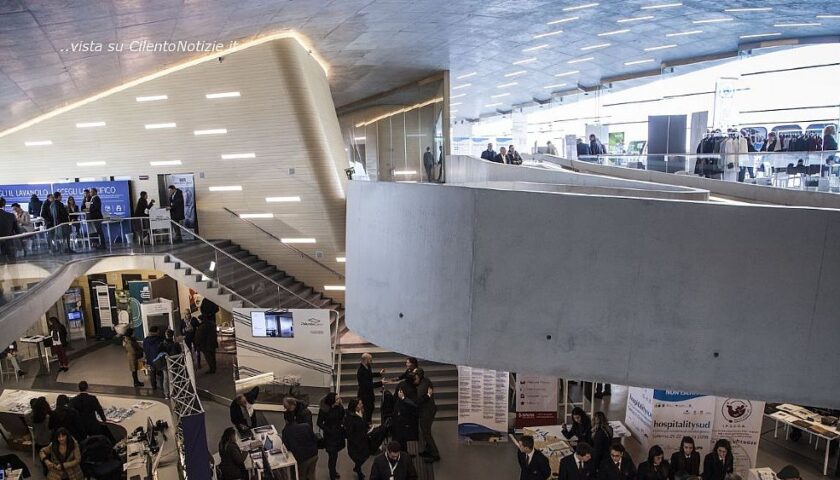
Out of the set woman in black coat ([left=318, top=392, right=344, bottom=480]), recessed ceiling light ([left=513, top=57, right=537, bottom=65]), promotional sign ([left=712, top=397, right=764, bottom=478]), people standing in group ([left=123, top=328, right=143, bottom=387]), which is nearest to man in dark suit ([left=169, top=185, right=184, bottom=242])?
people standing in group ([left=123, top=328, right=143, bottom=387])

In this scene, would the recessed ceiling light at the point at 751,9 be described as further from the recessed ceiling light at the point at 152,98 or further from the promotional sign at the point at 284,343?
the recessed ceiling light at the point at 152,98

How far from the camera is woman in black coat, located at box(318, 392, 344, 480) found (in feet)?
30.3

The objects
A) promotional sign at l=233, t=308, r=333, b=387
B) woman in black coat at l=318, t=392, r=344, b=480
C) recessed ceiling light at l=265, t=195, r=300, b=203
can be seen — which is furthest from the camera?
recessed ceiling light at l=265, t=195, r=300, b=203

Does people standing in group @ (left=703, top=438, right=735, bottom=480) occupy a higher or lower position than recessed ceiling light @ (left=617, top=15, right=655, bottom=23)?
lower

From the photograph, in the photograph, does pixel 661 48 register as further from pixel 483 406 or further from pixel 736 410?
pixel 483 406

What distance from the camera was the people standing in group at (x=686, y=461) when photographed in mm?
8547

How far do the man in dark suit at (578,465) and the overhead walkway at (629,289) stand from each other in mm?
2889

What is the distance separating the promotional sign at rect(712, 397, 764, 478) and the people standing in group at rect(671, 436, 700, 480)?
1.02 m

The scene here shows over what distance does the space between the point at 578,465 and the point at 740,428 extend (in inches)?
134

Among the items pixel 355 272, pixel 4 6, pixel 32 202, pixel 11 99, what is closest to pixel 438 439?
pixel 355 272

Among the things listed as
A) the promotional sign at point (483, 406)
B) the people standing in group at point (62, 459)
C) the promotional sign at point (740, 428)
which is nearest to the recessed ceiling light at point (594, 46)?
the promotional sign at point (483, 406)

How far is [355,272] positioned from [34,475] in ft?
26.5

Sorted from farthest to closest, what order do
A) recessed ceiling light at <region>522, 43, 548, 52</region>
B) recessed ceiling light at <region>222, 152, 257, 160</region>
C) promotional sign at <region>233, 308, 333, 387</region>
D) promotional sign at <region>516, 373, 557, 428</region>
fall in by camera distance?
1. recessed ceiling light at <region>522, 43, 548, 52</region>
2. recessed ceiling light at <region>222, 152, 257, 160</region>
3. promotional sign at <region>233, 308, 333, 387</region>
4. promotional sign at <region>516, 373, 557, 428</region>

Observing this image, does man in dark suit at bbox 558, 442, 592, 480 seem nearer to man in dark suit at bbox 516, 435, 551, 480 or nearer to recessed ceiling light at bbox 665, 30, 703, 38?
man in dark suit at bbox 516, 435, 551, 480
